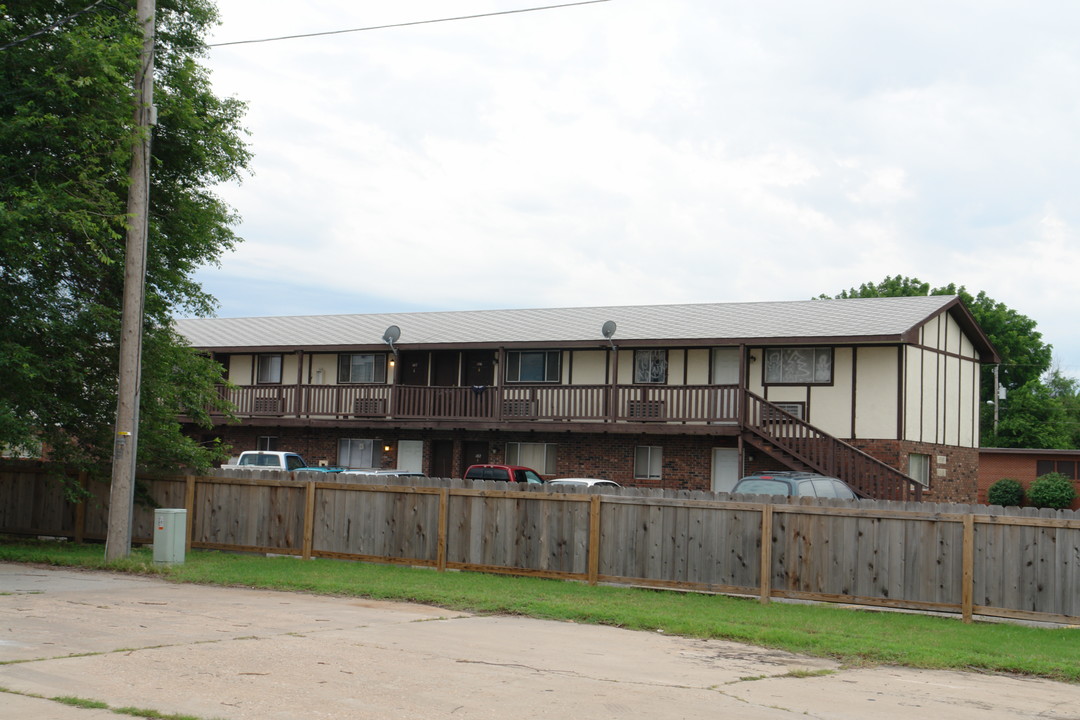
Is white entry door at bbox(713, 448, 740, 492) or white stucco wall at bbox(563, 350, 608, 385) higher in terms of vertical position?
white stucco wall at bbox(563, 350, 608, 385)

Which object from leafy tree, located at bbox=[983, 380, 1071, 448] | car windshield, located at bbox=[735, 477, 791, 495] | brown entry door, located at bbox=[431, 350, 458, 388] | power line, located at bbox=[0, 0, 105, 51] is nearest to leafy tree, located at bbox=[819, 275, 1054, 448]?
leafy tree, located at bbox=[983, 380, 1071, 448]

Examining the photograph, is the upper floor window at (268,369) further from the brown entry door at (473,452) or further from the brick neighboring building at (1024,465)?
the brick neighboring building at (1024,465)

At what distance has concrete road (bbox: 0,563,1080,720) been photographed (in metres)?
8.11

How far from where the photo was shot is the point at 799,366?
1236 inches

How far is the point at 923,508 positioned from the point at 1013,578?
4.78 feet

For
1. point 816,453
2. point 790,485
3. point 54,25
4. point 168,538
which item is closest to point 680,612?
point 790,485

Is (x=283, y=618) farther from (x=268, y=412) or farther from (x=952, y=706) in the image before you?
(x=268, y=412)

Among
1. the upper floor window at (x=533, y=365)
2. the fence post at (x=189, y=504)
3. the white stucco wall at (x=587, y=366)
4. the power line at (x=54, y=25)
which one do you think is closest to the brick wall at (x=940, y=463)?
the white stucco wall at (x=587, y=366)

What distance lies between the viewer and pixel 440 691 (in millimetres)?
8609

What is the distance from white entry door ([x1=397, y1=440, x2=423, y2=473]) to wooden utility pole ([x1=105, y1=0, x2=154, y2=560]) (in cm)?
1790

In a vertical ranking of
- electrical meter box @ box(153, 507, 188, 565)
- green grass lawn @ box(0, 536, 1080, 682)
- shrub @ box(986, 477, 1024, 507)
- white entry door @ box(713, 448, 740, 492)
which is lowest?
green grass lawn @ box(0, 536, 1080, 682)

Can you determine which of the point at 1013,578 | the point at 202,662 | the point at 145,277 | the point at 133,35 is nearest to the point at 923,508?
the point at 1013,578

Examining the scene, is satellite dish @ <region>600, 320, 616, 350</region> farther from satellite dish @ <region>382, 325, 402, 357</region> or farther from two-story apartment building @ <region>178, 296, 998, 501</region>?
satellite dish @ <region>382, 325, 402, 357</region>

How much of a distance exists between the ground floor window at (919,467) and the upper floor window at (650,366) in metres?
7.30
